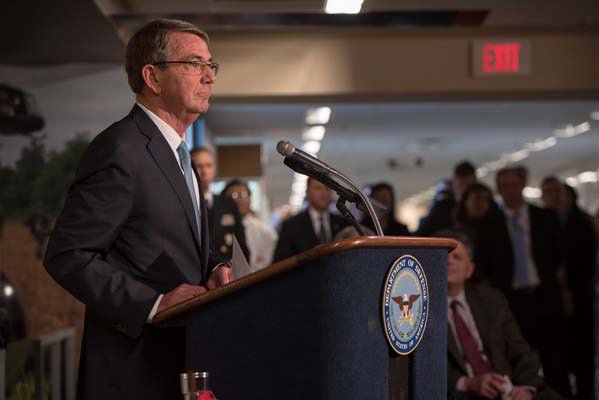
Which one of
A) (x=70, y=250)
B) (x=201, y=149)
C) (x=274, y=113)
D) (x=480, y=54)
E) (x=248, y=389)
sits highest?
(x=274, y=113)

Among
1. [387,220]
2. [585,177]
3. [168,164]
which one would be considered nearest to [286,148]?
[168,164]

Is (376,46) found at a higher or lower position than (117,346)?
higher

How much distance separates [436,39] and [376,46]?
0.44 m

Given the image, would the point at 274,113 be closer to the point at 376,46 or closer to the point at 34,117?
the point at 376,46

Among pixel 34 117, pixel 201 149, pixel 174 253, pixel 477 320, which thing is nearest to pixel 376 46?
pixel 201 149

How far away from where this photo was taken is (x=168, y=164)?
209 centimetres

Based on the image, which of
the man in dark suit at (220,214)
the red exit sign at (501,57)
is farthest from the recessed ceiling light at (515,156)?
the man in dark suit at (220,214)

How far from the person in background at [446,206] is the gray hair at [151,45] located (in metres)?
4.39

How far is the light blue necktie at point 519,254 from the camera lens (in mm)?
6152

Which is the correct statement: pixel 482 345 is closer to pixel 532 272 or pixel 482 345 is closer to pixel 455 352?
→ pixel 455 352

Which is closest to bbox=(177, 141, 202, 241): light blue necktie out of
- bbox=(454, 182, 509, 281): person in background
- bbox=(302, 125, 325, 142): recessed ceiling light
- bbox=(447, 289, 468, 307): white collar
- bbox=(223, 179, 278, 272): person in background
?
bbox=(447, 289, 468, 307): white collar

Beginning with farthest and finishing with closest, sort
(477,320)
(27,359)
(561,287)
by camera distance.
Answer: (561,287) < (27,359) < (477,320)

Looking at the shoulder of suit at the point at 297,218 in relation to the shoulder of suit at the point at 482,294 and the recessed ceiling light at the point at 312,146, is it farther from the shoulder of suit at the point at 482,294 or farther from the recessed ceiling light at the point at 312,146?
the recessed ceiling light at the point at 312,146

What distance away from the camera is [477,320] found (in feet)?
13.1
